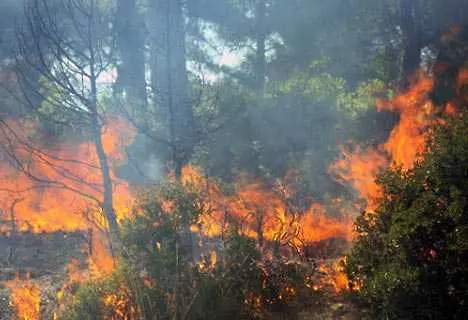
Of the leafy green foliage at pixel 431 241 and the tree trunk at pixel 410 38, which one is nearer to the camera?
the leafy green foliage at pixel 431 241

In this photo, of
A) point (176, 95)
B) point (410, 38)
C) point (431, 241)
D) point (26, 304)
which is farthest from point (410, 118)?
point (26, 304)

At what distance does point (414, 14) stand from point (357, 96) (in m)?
3.17

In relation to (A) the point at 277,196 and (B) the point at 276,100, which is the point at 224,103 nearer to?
(B) the point at 276,100

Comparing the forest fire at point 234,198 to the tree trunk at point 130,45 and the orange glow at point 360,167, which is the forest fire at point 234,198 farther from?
the tree trunk at point 130,45

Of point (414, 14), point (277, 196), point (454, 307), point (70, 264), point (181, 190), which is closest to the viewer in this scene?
point (454, 307)

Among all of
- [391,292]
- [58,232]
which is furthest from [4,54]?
[391,292]

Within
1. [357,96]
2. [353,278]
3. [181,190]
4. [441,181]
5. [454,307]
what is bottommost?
[454,307]

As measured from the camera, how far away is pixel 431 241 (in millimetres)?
5023

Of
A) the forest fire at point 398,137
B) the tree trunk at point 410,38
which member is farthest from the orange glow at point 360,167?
the tree trunk at point 410,38

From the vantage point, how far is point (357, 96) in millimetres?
15391

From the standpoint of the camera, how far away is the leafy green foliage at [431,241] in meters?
4.83

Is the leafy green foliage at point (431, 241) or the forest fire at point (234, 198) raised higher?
the forest fire at point (234, 198)

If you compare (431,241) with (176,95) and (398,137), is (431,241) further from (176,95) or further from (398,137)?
(398,137)

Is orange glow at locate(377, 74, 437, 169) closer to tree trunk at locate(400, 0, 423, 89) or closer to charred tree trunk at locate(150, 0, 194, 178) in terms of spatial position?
tree trunk at locate(400, 0, 423, 89)
